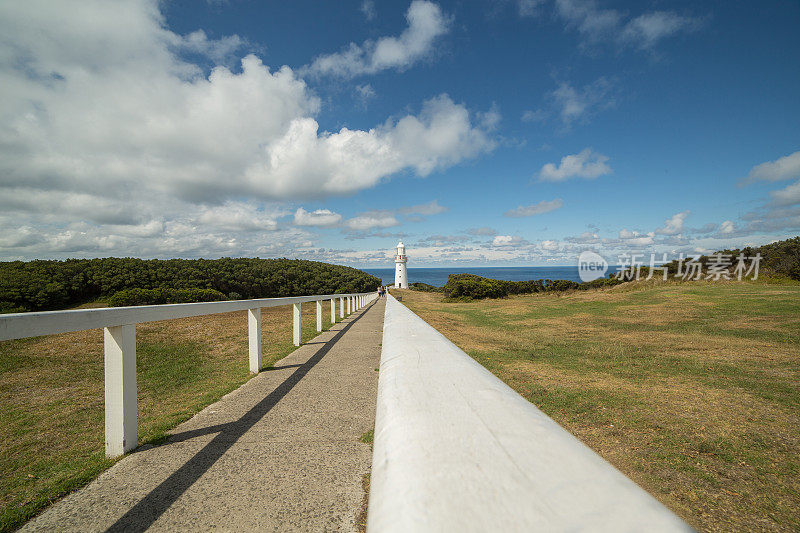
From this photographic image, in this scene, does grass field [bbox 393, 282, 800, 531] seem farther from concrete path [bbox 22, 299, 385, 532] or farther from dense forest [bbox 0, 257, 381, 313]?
dense forest [bbox 0, 257, 381, 313]

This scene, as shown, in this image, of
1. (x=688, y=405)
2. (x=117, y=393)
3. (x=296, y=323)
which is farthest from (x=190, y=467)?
(x=688, y=405)

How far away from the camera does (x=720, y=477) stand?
2170 mm

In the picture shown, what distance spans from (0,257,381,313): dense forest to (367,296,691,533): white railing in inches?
658

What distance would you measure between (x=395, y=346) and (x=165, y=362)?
18.3ft

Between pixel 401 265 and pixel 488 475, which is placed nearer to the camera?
pixel 488 475

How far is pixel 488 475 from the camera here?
594mm

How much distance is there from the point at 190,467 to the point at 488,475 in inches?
101

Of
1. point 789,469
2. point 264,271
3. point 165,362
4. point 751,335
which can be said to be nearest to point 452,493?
point 789,469

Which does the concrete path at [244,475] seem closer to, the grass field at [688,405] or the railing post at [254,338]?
the railing post at [254,338]

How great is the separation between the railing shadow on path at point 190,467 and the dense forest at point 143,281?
13.9 metres

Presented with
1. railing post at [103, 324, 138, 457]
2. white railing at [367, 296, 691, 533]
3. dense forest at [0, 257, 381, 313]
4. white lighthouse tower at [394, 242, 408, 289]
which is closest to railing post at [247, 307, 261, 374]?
railing post at [103, 324, 138, 457]

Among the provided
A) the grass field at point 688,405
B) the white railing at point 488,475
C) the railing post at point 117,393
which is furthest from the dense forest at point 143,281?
the white railing at point 488,475

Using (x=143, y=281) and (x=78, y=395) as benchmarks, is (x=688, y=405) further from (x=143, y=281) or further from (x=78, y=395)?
(x=143, y=281)

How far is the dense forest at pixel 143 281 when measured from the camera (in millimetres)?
15461
